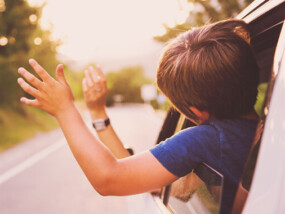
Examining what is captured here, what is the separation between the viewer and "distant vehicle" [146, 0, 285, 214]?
73 cm

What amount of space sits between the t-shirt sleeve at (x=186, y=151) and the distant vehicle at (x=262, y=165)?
0.22 ft

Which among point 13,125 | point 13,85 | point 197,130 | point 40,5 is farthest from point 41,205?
point 40,5

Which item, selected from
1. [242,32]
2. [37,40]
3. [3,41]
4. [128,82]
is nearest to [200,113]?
[242,32]

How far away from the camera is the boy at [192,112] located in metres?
1.00

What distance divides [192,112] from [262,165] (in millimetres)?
538

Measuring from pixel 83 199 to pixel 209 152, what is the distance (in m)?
4.60

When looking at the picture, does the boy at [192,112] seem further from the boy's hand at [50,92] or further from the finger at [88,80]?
the finger at [88,80]

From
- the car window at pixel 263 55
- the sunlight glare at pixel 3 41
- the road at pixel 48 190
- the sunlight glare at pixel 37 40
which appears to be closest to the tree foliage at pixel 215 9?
the road at pixel 48 190

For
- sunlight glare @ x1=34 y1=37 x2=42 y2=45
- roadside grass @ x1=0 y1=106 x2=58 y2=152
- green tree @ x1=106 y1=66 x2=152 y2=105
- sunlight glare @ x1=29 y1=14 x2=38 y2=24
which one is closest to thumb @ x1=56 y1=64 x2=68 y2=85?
roadside grass @ x1=0 y1=106 x2=58 y2=152

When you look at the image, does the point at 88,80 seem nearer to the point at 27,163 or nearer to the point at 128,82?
the point at 27,163

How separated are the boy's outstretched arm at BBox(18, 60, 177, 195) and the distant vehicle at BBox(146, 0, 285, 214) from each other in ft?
0.66

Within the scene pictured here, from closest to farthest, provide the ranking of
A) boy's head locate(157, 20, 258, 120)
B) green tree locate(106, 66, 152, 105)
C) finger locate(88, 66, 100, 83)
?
boy's head locate(157, 20, 258, 120) → finger locate(88, 66, 100, 83) → green tree locate(106, 66, 152, 105)

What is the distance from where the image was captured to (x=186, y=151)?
102cm

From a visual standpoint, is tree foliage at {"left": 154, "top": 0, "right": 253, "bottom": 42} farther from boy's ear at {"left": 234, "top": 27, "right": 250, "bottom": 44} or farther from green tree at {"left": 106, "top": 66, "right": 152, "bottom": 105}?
green tree at {"left": 106, "top": 66, "right": 152, "bottom": 105}
